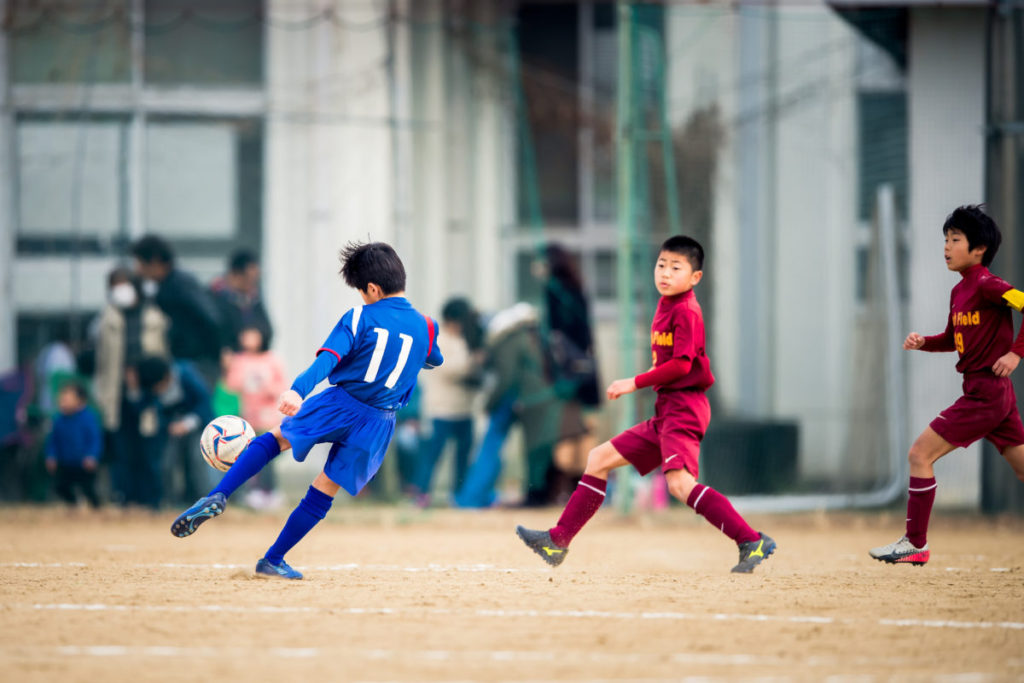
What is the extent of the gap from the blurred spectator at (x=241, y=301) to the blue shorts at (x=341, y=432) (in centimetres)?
496

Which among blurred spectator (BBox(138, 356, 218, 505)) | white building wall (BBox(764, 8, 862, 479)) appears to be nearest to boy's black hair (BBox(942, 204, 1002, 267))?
white building wall (BBox(764, 8, 862, 479))

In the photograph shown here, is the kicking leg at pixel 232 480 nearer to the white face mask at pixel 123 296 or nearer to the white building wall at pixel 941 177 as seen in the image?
the white face mask at pixel 123 296

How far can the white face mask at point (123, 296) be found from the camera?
1053cm

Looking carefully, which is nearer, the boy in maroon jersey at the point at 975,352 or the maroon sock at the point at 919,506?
the boy in maroon jersey at the point at 975,352

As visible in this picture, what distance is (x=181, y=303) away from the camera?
10.6 meters

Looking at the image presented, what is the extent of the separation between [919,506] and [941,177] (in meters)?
4.44

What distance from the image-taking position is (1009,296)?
6051 mm

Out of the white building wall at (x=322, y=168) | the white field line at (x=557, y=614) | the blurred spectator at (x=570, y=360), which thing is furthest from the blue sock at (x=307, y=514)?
the white building wall at (x=322, y=168)

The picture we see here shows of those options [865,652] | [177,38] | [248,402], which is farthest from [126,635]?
[177,38]

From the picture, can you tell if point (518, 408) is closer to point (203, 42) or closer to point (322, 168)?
point (322, 168)

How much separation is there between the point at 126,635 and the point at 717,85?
892 cm

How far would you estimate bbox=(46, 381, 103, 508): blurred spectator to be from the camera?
10.3m

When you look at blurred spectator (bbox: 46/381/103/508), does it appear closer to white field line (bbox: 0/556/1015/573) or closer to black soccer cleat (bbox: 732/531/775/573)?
white field line (bbox: 0/556/1015/573)

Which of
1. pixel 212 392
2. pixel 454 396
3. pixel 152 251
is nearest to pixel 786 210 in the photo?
pixel 454 396
